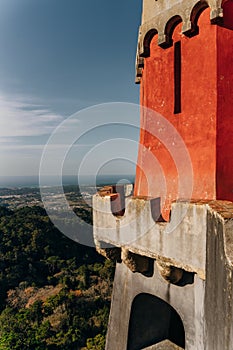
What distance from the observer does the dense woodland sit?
17125mm

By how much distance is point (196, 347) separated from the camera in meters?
→ 4.03

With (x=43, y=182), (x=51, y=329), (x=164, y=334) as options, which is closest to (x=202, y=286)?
(x=164, y=334)

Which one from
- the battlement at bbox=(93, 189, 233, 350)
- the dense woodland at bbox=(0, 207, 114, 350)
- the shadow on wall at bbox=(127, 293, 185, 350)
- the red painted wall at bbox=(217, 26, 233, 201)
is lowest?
the dense woodland at bbox=(0, 207, 114, 350)

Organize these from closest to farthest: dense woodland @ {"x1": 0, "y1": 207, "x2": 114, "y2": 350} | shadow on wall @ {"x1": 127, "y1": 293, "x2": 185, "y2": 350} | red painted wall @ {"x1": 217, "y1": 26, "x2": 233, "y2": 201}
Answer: red painted wall @ {"x1": 217, "y1": 26, "x2": 233, "y2": 201}, shadow on wall @ {"x1": 127, "y1": 293, "x2": 185, "y2": 350}, dense woodland @ {"x1": 0, "y1": 207, "x2": 114, "y2": 350}

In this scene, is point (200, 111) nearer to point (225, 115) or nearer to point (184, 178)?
point (225, 115)

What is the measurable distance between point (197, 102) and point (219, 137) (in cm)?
53

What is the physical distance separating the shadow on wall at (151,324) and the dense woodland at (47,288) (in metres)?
11.8

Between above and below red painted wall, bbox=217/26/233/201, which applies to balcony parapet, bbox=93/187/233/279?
below

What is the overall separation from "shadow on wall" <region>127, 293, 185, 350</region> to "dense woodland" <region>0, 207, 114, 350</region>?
1177 cm

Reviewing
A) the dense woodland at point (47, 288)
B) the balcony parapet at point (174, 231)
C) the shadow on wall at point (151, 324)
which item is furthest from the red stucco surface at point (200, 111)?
the dense woodland at point (47, 288)

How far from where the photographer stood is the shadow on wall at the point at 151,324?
5.16 m

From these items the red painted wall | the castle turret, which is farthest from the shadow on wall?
the red painted wall

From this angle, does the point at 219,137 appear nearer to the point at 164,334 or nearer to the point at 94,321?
the point at 164,334

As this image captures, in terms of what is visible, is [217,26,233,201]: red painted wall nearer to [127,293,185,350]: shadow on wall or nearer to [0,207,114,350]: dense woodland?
[127,293,185,350]: shadow on wall
